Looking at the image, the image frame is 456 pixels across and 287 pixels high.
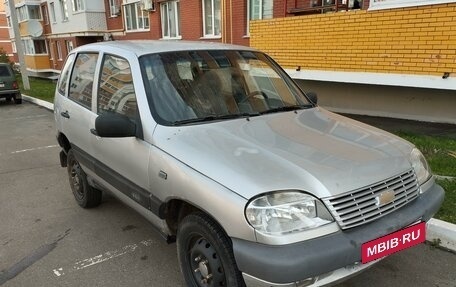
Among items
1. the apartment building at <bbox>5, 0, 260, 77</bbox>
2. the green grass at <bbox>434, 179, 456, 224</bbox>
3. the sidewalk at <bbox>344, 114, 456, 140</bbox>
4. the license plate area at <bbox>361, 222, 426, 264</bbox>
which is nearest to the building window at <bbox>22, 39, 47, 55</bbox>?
the apartment building at <bbox>5, 0, 260, 77</bbox>

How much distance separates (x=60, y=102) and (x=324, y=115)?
3025 millimetres

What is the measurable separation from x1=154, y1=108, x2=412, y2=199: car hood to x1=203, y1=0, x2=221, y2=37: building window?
10455mm

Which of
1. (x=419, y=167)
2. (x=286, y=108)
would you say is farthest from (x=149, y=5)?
(x=419, y=167)

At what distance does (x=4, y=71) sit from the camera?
15992 mm

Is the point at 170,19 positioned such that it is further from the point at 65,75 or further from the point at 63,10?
the point at 63,10

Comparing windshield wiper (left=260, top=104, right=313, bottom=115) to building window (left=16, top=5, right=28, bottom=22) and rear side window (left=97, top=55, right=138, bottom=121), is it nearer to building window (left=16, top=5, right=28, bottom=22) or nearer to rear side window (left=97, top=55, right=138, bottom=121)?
rear side window (left=97, top=55, right=138, bottom=121)

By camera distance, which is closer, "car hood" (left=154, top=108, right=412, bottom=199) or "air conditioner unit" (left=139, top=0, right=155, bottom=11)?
"car hood" (left=154, top=108, right=412, bottom=199)

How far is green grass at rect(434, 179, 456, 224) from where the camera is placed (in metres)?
3.46

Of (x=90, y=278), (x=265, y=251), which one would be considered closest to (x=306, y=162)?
(x=265, y=251)

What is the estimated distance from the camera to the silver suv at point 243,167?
203 cm

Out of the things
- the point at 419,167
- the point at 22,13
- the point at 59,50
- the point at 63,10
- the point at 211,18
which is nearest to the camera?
the point at 419,167

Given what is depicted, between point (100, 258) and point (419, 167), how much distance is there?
268 cm

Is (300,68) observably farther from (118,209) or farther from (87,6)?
(87,6)

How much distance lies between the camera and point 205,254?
2389 mm
